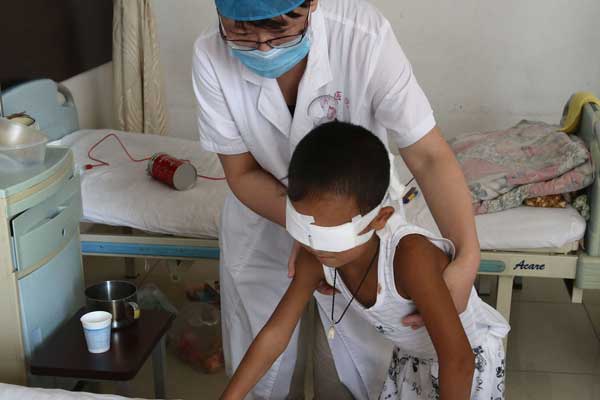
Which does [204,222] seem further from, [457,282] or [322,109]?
[457,282]

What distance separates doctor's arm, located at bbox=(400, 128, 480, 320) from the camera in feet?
5.21

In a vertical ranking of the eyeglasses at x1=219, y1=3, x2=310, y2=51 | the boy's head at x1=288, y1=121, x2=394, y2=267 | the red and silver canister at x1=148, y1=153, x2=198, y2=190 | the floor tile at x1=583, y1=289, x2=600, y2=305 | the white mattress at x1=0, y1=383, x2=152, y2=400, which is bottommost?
the floor tile at x1=583, y1=289, x2=600, y2=305

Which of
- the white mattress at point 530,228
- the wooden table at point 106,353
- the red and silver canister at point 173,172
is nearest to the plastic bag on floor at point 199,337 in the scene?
the red and silver canister at point 173,172

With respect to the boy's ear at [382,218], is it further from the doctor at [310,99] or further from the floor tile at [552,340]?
the floor tile at [552,340]

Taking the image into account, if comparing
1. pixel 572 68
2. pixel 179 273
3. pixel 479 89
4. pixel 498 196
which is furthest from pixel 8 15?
pixel 572 68

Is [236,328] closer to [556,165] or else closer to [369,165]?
[369,165]

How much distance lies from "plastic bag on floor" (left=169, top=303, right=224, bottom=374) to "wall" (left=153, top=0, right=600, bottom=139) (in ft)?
5.79

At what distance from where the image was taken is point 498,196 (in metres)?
2.71

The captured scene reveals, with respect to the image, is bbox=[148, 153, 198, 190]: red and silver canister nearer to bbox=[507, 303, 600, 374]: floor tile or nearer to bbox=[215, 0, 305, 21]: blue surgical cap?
bbox=[507, 303, 600, 374]: floor tile

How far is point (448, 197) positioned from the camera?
1.65 metres

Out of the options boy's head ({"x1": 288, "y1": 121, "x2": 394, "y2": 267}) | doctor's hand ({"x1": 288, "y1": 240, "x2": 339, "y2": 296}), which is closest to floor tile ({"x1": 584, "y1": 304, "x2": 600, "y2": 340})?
doctor's hand ({"x1": 288, "y1": 240, "x2": 339, "y2": 296})

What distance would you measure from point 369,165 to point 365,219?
0.10 m

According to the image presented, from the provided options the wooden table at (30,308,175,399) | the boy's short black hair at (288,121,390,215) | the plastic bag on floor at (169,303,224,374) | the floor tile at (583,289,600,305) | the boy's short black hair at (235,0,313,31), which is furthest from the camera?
the floor tile at (583,289,600,305)

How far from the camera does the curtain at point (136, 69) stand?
145 inches
